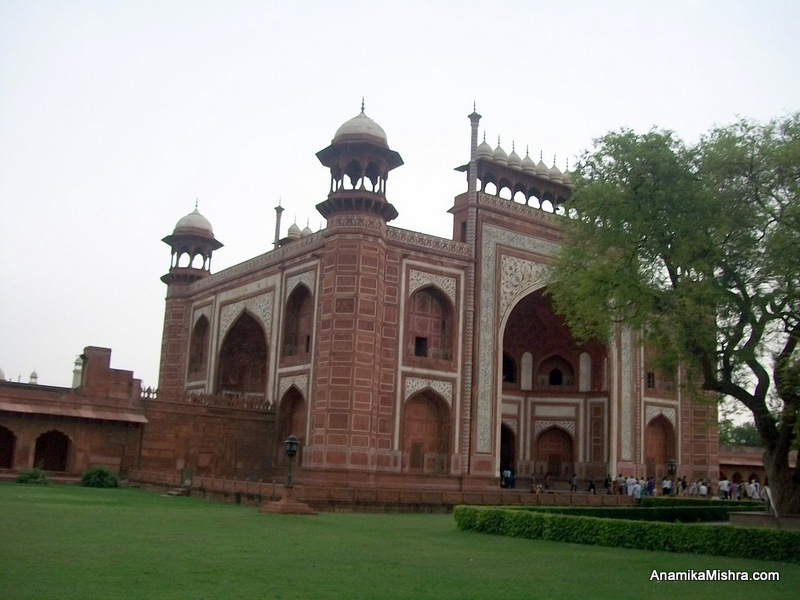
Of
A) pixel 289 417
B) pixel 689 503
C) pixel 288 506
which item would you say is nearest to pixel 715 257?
pixel 288 506

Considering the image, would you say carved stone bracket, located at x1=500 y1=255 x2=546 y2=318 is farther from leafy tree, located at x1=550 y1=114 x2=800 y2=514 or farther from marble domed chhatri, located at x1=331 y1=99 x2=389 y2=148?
leafy tree, located at x1=550 y1=114 x2=800 y2=514

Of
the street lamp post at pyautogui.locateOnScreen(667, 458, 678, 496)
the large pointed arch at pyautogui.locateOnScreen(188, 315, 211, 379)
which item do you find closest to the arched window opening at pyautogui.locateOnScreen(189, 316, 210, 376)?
the large pointed arch at pyautogui.locateOnScreen(188, 315, 211, 379)

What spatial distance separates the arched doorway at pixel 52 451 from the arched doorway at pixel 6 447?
23.8 inches

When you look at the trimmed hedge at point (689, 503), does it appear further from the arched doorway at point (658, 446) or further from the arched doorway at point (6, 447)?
the arched doorway at point (6, 447)

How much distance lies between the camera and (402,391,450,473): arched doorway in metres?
23.4

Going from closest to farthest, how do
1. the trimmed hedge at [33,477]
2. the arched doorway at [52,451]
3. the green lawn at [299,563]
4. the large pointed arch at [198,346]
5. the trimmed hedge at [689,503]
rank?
the green lawn at [299,563]
the trimmed hedge at [33,477]
the trimmed hedge at [689,503]
the arched doorway at [52,451]
the large pointed arch at [198,346]

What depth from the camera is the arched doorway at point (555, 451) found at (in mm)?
28922

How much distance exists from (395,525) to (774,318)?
643 cm

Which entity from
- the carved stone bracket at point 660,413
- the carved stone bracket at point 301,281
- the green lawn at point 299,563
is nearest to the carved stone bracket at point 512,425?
the carved stone bracket at point 660,413

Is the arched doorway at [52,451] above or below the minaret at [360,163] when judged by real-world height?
below

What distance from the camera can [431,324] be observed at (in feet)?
79.7

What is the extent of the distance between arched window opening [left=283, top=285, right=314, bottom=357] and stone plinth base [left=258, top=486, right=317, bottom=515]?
10149 mm

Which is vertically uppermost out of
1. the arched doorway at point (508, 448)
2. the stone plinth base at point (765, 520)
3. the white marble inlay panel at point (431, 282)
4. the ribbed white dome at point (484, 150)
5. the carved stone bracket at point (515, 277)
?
the ribbed white dome at point (484, 150)

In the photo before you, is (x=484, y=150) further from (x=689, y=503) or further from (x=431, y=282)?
(x=689, y=503)
